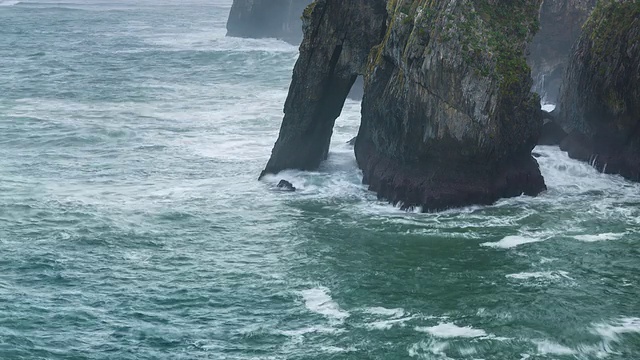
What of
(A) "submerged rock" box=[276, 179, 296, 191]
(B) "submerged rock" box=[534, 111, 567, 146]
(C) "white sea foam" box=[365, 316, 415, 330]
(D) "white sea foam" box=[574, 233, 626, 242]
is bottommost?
(C) "white sea foam" box=[365, 316, 415, 330]

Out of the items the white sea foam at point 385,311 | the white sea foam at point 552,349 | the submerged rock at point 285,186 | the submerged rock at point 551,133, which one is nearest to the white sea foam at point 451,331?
the white sea foam at point 385,311

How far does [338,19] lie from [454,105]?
14.4m

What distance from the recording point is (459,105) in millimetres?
74312

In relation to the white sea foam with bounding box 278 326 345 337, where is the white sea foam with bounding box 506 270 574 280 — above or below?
above

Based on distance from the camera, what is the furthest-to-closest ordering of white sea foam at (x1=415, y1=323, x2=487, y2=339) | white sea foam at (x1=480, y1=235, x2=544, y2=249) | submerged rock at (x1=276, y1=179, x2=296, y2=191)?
1. submerged rock at (x1=276, y1=179, x2=296, y2=191)
2. white sea foam at (x1=480, y1=235, x2=544, y2=249)
3. white sea foam at (x1=415, y1=323, x2=487, y2=339)

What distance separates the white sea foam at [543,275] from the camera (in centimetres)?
6209

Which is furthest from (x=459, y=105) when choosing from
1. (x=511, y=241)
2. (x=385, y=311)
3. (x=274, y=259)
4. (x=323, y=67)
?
(x=385, y=311)

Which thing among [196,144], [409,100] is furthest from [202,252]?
[196,144]

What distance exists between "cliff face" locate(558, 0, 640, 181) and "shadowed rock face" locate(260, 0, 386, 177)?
58.9ft

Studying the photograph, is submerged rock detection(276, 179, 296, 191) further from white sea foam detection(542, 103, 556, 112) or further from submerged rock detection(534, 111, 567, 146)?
white sea foam detection(542, 103, 556, 112)

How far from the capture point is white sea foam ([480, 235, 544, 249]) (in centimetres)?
6750

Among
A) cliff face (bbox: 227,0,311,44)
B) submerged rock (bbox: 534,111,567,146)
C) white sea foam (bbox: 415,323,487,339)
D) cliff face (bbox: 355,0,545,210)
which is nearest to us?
white sea foam (bbox: 415,323,487,339)

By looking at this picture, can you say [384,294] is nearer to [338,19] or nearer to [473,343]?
[473,343]

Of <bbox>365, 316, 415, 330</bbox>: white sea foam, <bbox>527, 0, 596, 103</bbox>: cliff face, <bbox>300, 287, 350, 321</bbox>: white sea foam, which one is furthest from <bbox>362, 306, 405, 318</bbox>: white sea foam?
<bbox>527, 0, 596, 103</bbox>: cliff face
